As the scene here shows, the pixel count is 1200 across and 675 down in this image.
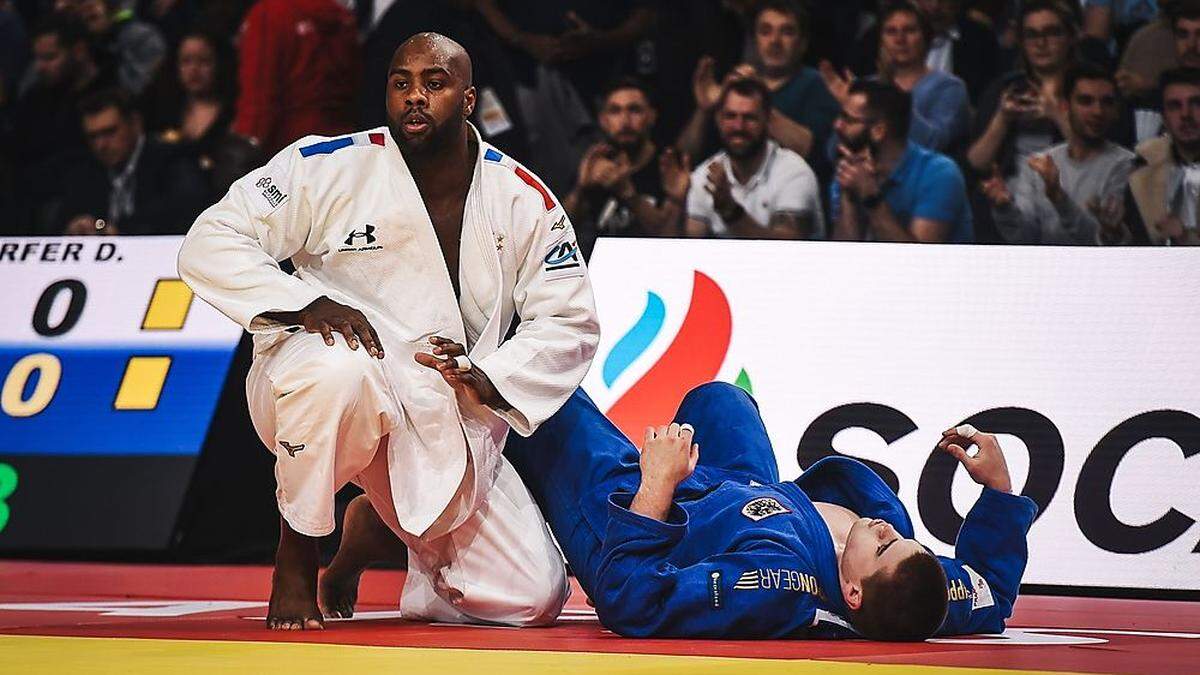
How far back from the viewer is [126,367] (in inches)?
219

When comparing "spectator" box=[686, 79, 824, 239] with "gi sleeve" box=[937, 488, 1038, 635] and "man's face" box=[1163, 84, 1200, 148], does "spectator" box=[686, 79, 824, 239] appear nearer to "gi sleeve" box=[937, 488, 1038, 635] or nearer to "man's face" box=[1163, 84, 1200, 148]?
"man's face" box=[1163, 84, 1200, 148]

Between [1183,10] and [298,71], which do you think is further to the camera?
[298,71]

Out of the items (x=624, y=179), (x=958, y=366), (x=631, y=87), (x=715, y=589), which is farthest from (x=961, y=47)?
(x=715, y=589)

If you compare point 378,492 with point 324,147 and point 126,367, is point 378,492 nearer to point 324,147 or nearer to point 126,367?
point 324,147

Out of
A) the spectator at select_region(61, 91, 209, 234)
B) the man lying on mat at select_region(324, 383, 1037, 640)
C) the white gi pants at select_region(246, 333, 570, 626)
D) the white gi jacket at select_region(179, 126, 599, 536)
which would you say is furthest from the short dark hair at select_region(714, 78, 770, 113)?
the white gi pants at select_region(246, 333, 570, 626)

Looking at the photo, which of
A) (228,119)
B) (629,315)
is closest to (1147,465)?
(629,315)

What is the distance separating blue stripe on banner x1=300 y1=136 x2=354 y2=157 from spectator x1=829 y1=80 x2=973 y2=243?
3.33m

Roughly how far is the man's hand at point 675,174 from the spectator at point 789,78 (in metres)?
0.30

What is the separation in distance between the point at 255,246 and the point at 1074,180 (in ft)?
13.2

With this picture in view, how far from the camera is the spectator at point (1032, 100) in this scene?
6.84m

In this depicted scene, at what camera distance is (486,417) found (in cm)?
385

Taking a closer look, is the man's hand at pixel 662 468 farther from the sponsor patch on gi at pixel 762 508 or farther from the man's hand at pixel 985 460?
the man's hand at pixel 985 460

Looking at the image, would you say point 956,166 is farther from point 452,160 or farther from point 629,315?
point 452,160

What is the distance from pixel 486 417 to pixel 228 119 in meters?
4.81
